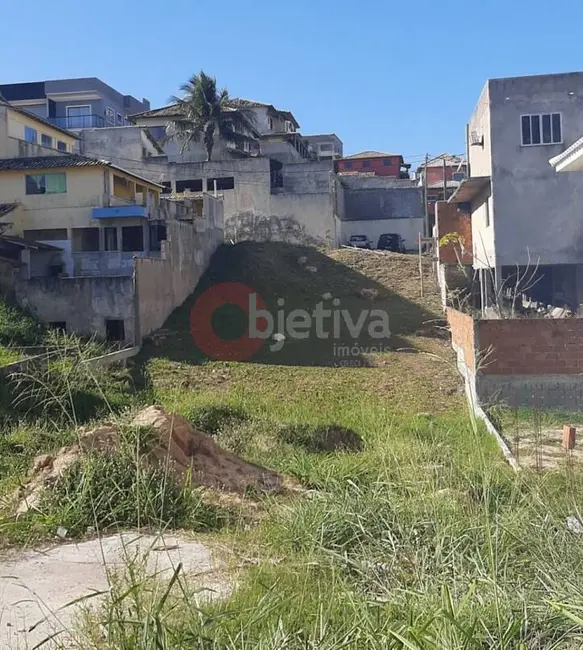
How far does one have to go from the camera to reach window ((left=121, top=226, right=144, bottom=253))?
23.6 m

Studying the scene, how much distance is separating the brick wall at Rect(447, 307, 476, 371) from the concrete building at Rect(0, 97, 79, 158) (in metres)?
17.8

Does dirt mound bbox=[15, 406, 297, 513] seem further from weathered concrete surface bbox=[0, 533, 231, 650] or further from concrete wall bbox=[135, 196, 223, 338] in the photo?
concrete wall bbox=[135, 196, 223, 338]

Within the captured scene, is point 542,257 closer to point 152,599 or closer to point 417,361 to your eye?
point 417,361

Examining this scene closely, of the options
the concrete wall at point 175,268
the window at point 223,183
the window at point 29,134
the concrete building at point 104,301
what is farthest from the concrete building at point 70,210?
the window at point 223,183

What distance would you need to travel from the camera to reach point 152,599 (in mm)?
3172

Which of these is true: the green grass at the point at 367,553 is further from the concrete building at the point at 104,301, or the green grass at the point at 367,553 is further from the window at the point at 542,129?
the window at the point at 542,129

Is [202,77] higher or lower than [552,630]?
higher

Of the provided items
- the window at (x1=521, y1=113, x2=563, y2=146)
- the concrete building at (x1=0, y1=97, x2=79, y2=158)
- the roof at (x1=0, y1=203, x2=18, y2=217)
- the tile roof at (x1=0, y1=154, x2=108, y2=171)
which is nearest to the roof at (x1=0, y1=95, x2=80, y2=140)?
the concrete building at (x1=0, y1=97, x2=79, y2=158)

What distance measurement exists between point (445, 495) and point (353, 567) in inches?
36.8

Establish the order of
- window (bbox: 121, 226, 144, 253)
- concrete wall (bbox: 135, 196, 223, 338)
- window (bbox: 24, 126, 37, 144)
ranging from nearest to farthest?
concrete wall (bbox: 135, 196, 223, 338) < window (bbox: 121, 226, 144, 253) < window (bbox: 24, 126, 37, 144)

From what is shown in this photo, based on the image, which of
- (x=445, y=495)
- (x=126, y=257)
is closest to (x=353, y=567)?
(x=445, y=495)

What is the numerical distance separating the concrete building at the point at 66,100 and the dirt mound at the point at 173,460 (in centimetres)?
3511

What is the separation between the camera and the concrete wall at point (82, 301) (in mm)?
17859

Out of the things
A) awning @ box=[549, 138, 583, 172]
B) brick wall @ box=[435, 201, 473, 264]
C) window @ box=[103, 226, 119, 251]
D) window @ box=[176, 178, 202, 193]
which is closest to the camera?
awning @ box=[549, 138, 583, 172]
